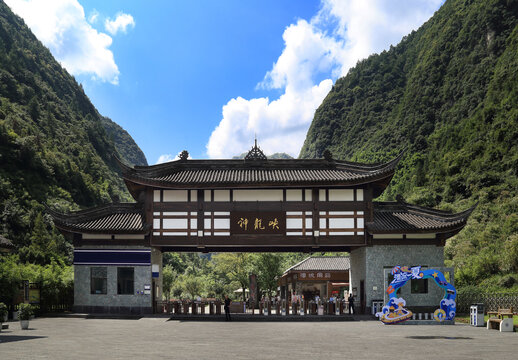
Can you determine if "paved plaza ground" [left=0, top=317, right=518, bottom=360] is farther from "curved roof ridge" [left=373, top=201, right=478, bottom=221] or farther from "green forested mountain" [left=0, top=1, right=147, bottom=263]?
"green forested mountain" [left=0, top=1, right=147, bottom=263]

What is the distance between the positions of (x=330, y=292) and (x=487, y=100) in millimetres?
43319

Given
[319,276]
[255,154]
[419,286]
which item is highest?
[255,154]

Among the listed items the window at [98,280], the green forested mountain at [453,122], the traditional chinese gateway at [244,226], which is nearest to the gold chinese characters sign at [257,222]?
the traditional chinese gateway at [244,226]

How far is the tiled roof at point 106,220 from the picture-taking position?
2903 centimetres

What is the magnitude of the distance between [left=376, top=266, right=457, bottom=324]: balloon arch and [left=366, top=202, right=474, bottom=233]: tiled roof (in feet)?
16.4

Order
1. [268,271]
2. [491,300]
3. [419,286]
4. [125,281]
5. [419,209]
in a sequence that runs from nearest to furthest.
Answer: [491,300] → [419,286] → [125,281] → [419,209] → [268,271]

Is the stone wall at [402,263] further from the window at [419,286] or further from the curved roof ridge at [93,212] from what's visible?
the curved roof ridge at [93,212]

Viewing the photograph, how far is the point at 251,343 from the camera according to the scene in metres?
15.9

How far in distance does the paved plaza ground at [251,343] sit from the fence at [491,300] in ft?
22.0

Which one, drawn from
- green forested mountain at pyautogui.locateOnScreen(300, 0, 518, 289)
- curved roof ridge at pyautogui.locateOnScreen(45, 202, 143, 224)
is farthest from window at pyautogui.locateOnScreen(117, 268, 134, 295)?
green forested mountain at pyautogui.locateOnScreen(300, 0, 518, 289)

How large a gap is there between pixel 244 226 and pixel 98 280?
879 centimetres

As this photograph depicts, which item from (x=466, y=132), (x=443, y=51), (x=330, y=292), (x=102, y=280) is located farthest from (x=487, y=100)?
(x=102, y=280)

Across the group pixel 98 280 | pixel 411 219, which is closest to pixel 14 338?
pixel 98 280

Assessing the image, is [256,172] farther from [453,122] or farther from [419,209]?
[453,122]
